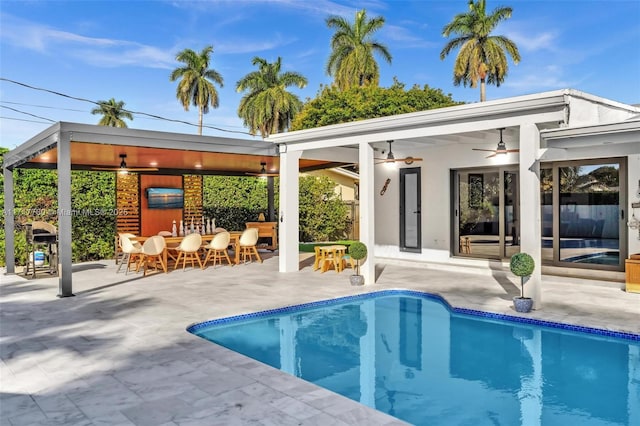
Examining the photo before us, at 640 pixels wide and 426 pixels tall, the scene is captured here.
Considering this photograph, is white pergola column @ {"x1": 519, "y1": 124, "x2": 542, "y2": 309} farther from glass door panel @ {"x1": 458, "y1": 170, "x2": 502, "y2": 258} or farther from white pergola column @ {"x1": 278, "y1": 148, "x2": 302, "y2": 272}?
white pergola column @ {"x1": 278, "y1": 148, "x2": 302, "y2": 272}

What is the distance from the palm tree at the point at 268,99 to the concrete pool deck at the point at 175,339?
20.1 m

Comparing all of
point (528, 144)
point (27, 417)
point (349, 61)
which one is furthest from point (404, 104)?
point (27, 417)

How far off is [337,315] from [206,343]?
7.65ft

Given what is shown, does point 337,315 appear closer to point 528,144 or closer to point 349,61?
point 528,144

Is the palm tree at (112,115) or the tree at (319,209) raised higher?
the palm tree at (112,115)

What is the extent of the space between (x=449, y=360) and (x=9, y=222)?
32.6ft

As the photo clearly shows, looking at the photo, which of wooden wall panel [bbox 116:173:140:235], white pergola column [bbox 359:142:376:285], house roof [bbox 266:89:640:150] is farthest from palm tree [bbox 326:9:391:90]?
white pergola column [bbox 359:142:376:285]

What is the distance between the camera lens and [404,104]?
2509 centimetres

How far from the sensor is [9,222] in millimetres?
10609

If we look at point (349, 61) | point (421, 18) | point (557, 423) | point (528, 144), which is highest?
point (421, 18)

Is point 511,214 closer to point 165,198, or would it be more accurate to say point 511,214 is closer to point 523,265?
point 523,265

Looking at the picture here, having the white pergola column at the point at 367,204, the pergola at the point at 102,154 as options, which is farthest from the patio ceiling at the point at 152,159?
the white pergola column at the point at 367,204

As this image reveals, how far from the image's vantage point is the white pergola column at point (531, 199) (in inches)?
259

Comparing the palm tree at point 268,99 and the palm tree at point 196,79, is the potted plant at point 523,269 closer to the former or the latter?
the palm tree at point 268,99
